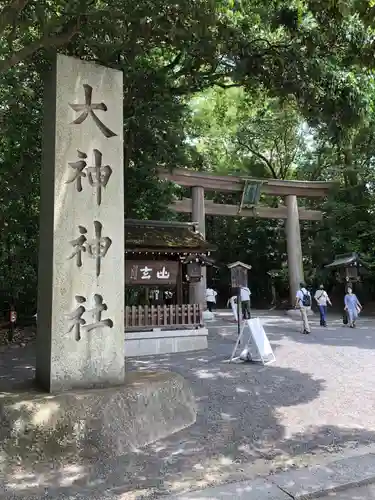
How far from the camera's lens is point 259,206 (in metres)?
19.7

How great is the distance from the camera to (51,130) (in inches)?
197

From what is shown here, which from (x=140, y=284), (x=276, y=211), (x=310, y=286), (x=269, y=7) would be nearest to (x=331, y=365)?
(x=140, y=284)

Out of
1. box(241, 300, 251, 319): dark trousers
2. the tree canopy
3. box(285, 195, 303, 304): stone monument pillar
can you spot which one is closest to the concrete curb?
the tree canopy

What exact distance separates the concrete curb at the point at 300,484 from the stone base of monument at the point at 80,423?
1.09 metres

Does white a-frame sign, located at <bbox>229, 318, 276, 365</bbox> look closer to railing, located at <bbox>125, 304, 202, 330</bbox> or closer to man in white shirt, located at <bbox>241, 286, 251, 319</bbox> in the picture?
railing, located at <bbox>125, 304, 202, 330</bbox>

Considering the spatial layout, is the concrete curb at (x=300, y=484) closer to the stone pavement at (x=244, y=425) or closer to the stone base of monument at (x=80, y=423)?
the stone pavement at (x=244, y=425)

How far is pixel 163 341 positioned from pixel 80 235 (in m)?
5.84

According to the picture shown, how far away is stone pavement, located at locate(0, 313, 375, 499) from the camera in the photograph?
3578 millimetres

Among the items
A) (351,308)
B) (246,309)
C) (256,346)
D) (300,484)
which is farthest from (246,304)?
(300,484)

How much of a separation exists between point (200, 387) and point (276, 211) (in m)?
14.5

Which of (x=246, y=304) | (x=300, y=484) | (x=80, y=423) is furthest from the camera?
(x=246, y=304)

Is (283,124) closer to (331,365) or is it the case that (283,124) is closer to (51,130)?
(331,365)

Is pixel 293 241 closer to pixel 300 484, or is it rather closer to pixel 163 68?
pixel 163 68

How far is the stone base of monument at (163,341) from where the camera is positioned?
981 centimetres
